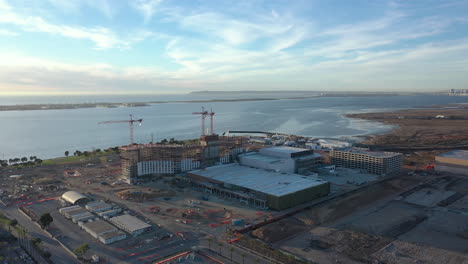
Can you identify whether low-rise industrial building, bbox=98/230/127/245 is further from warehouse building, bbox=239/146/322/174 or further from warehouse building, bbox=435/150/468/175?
warehouse building, bbox=435/150/468/175

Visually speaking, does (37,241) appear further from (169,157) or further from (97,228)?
(169,157)

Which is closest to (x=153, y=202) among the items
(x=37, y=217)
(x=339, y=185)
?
(x=37, y=217)

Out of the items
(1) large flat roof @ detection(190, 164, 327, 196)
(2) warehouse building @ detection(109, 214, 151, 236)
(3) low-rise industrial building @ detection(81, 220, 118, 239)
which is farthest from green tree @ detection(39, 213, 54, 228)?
(1) large flat roof @ detection(190, 164, 327, 196)

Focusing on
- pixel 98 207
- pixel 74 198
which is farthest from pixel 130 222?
pixel 74 198

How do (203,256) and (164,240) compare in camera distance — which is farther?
(164,240)

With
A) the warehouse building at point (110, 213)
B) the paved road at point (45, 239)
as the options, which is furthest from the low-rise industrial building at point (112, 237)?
the warehouse building at point (110, 213)

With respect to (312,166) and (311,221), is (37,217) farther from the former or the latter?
(312,166)

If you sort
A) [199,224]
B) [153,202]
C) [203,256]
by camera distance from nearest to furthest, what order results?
[203,256] < [199,224] < [153,202]
